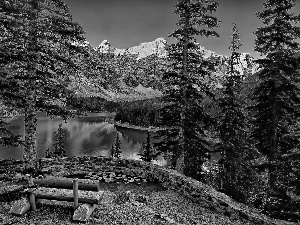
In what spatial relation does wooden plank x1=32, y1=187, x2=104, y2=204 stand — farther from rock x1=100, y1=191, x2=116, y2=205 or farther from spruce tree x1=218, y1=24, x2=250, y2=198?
spruce tree x1=218, y1=24, x2=250, y2=198

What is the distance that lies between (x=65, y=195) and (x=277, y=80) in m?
16.1

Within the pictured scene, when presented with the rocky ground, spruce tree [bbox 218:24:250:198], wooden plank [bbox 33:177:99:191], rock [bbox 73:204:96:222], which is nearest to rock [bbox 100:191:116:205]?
the rocky ground

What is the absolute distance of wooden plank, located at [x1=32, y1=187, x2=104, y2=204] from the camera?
10930 mm

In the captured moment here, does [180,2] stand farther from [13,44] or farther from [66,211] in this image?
[66,211]

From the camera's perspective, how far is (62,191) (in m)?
11.2

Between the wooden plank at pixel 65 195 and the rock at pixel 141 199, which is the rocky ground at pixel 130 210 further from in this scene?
the wooden plank at pixel 65 195

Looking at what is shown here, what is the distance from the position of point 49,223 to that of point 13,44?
9.08 metres

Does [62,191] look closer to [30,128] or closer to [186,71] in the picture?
[30,128]

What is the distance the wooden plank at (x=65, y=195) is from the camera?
10930mm

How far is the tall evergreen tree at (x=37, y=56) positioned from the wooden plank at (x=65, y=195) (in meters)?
4.21

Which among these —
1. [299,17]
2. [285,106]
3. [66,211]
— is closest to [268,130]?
[285,106]

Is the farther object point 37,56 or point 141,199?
point 37,56

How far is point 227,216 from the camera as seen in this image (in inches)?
492

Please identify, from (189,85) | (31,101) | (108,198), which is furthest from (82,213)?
(189,85)
